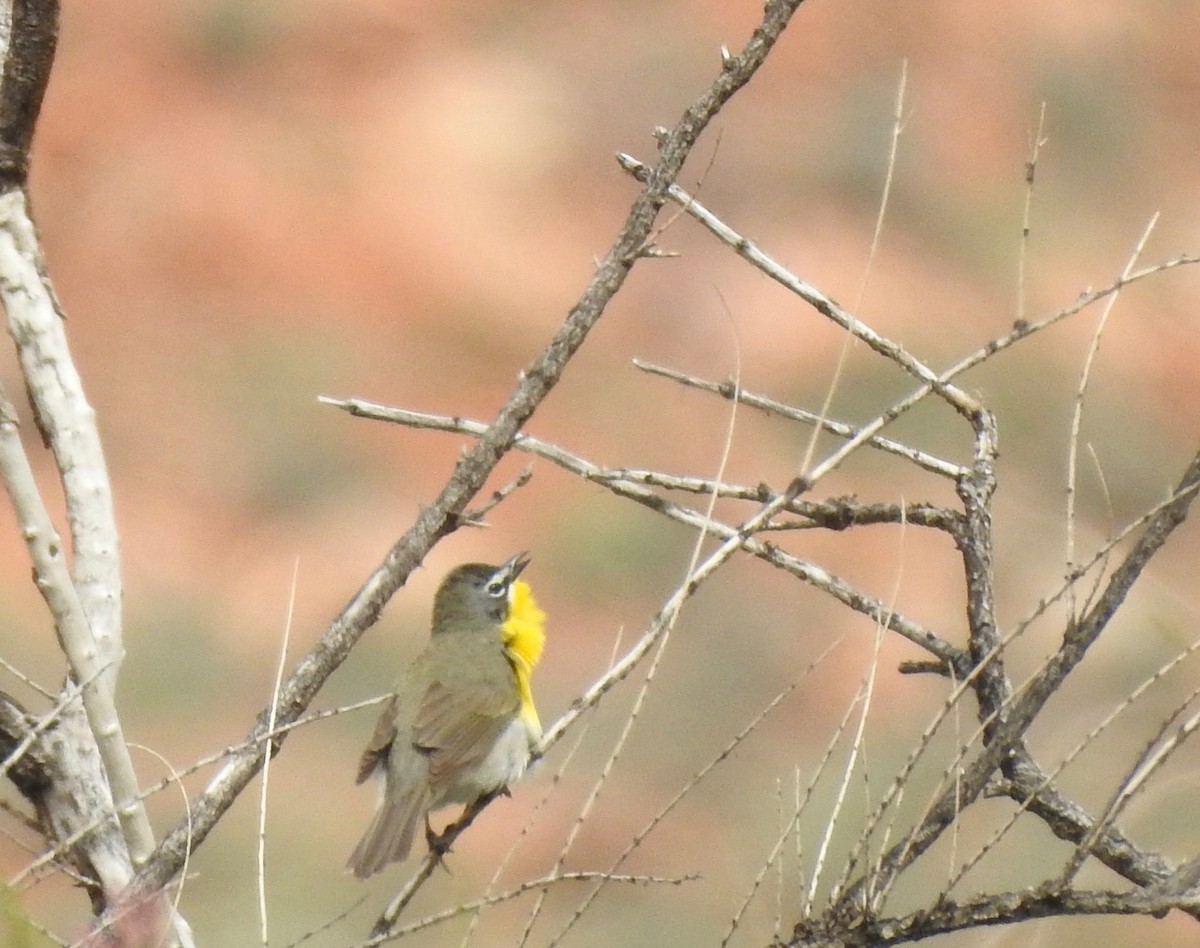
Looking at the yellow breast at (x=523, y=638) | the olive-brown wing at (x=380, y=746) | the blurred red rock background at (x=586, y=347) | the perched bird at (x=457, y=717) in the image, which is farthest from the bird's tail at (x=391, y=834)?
the blurred red rock background at (x=586, y=347)

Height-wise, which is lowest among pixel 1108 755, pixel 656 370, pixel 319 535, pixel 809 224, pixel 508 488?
pixel 508 488

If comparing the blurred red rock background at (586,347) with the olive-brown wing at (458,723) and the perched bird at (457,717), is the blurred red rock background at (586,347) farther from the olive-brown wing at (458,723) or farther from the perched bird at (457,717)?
the olive-brown wing at (458,723)

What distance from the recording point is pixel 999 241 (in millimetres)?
26891

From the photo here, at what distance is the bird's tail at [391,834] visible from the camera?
6.34 m

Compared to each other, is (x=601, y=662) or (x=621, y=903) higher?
(x=601, y=662)

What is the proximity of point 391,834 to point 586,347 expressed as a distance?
18.1 meters

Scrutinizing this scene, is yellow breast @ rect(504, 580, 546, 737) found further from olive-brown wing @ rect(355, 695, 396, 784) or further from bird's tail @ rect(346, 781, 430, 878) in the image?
bird's tail @ rect(346, 781, 430, 878)

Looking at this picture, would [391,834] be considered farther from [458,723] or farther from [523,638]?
[523,638]

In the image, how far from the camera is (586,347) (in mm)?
24250

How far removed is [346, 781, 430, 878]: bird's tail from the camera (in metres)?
6.34

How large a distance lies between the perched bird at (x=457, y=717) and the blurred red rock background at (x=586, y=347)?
4.27 metres

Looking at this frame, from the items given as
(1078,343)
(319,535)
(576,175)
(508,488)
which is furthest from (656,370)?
(576,175)

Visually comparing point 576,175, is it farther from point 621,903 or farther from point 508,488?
point 508,488

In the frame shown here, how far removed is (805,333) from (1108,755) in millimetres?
8340
